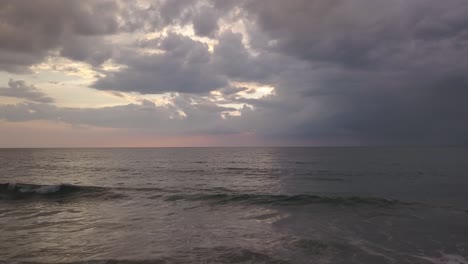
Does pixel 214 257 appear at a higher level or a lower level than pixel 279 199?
higher

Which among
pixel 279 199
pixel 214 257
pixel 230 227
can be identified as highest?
pixel 214 257

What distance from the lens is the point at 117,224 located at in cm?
1709


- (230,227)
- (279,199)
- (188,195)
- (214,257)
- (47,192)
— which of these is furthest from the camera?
(47,192)

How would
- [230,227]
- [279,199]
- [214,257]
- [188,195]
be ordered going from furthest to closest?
[188,195] → [279,199] → [230,227] → [214,257]

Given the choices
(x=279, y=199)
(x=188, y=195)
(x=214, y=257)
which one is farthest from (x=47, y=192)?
(x=214, y=257)

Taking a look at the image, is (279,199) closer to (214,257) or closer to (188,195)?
(188,195)

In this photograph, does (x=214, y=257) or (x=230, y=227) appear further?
(x=230, y=227)

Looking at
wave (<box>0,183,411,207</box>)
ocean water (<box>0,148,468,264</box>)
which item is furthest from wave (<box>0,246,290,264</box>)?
wave (<box>0,183,411,207</box>)

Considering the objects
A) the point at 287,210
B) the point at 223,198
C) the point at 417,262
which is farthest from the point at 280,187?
the point at 417,262

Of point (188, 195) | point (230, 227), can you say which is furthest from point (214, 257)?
point (188, 195)

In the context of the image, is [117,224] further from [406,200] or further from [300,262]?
[406,200]

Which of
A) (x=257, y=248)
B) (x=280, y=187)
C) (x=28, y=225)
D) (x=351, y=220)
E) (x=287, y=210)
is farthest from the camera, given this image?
(x=280, y=187)

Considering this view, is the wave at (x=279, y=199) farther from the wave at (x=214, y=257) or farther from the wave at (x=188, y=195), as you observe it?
the wave at (x=214, y=257)

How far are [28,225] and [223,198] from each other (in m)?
14.1
